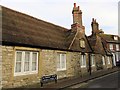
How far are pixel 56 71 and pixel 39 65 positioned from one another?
2408mm

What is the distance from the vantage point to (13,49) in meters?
10.2

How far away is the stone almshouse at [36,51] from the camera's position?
10.1 m

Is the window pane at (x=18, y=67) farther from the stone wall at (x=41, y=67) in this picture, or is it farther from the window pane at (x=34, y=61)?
the window pane at (x=34, y=61)

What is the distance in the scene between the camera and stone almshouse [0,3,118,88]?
1006 centimetres

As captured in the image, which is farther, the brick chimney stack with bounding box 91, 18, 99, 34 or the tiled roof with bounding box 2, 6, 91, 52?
the brick chimney stack with bounding box 91, 18, 99, 34

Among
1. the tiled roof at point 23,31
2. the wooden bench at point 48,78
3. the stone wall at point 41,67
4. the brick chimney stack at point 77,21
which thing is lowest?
the wooden bench at point 48,78

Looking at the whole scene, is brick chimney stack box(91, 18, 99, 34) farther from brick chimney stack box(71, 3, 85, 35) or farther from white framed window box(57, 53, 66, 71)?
white framed window box(57, 53, 66, 71)

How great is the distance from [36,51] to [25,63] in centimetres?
138

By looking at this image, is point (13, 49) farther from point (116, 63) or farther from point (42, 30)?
point (116, 63)

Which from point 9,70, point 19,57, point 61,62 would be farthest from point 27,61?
point 61,62

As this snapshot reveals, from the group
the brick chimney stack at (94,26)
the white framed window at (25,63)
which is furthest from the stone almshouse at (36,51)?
the brick chimney stack at (94,26)

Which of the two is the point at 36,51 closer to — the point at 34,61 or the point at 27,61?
the point at 34,61

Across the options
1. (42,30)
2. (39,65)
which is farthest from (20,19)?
(39,65)

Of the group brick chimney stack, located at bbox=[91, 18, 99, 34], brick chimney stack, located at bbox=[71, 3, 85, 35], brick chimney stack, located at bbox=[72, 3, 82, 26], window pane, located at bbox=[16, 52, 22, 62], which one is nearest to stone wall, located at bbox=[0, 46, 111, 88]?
window pane, located at bbox=[16, 52, 22, 62]
